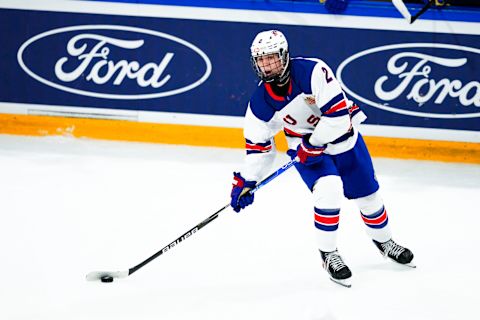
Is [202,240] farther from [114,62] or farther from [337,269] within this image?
[114,62]

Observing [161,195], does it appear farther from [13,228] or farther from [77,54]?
[77,54]

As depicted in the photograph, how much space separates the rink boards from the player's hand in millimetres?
2070

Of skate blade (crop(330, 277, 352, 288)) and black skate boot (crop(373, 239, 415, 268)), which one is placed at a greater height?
black skate boot (crop(373, 239, 415, 268))

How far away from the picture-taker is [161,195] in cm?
439

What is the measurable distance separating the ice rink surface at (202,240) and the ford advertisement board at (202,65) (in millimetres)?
372

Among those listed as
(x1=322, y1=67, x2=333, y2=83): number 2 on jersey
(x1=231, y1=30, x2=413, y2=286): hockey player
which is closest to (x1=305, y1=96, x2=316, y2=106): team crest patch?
(x1=231, y1=30, x2=413, y2=286): hockey player

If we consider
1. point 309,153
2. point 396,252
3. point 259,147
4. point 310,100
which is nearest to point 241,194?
point 259,147

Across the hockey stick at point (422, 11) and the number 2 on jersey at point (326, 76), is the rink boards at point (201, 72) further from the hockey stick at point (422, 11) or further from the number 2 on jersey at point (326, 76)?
the number 2 on jersey at point (326, 76)

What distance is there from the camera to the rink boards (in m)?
5.18

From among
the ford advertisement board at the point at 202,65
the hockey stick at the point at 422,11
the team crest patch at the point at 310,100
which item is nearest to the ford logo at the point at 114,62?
the ford advertisement board at the point at 202,65

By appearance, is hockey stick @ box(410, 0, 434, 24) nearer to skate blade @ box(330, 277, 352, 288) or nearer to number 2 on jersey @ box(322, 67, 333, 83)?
number 2 on jersey @ box(322, 67, 333, 83)

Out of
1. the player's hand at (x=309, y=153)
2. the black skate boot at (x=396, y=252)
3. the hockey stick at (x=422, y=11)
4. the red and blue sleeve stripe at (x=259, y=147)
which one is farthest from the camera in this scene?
the hockey stick at (x=422, y=11)

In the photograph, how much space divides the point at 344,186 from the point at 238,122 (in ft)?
6.74

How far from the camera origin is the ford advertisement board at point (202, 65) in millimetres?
5184
